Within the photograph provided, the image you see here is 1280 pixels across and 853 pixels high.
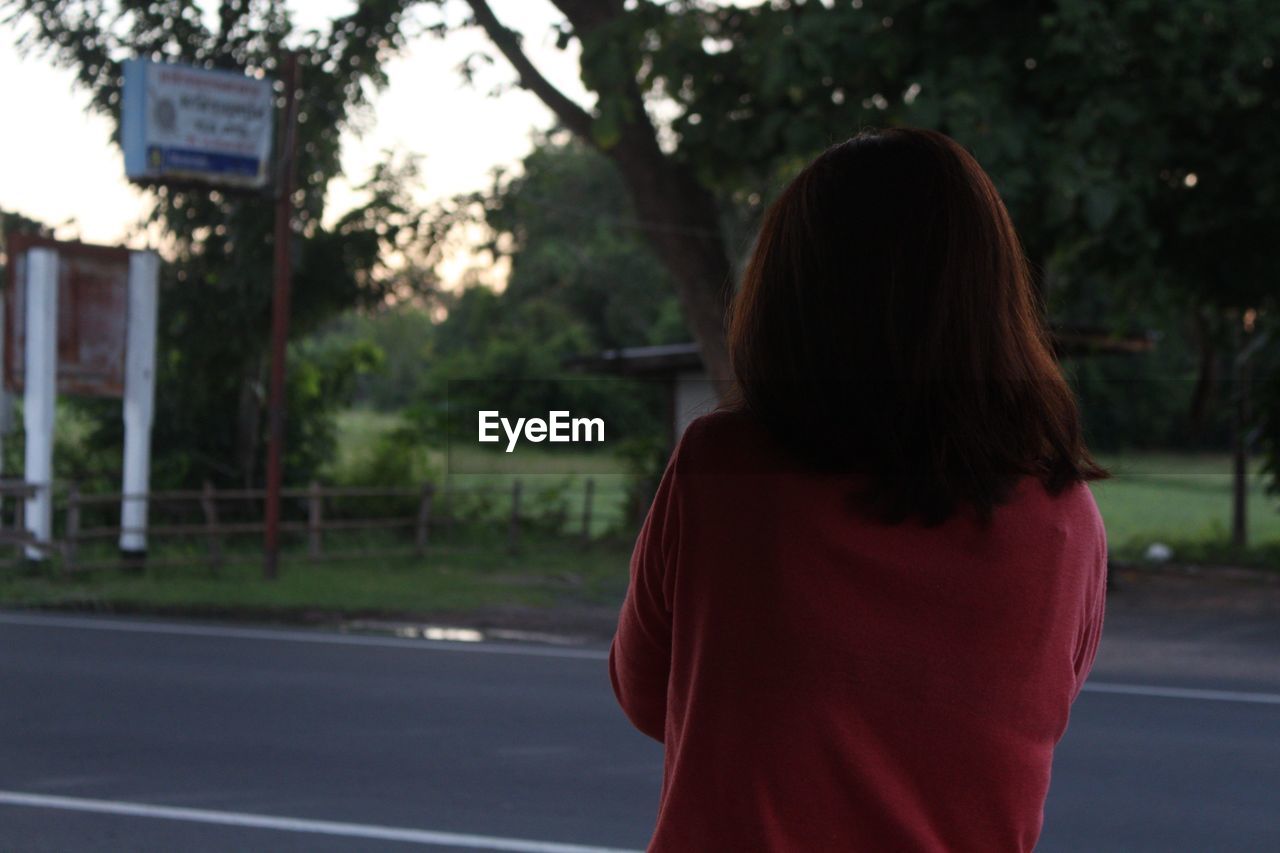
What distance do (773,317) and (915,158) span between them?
23cm

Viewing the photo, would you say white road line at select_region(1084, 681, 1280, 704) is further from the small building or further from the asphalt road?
the small building

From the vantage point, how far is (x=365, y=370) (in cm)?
2212

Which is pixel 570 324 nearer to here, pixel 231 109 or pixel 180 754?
pixel 231 109

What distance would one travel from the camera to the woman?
4.83 feet

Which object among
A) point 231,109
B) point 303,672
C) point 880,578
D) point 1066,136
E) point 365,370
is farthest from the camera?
point 365,370

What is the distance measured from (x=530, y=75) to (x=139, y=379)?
5325 millimetres

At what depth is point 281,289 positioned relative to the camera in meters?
14.4

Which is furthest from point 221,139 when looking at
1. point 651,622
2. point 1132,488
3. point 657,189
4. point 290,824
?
point 1132,488

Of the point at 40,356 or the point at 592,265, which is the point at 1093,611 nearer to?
the point at 40,356

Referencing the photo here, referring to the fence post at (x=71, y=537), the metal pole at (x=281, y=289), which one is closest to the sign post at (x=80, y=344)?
the fence post at (x=71, y=537)

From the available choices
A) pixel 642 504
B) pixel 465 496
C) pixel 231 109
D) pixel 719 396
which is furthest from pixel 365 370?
pixel 719 396

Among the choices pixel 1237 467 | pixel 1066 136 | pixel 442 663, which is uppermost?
A: pixel 1066 136

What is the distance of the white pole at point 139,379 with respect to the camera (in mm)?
15320

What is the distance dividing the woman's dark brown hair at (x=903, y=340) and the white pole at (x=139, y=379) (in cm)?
1466
